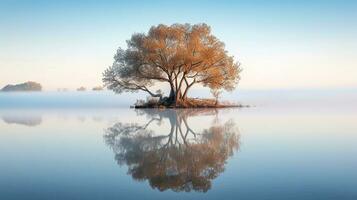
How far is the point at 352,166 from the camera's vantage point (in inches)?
463

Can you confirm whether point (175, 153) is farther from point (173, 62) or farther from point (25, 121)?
point (173, 62)

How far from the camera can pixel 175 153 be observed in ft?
45.9

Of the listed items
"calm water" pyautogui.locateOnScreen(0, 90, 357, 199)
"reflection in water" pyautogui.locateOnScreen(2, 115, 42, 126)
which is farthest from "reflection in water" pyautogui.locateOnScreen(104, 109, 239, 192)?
"reflection in water" pyautogui.locateOnScreen(2, 115, 42, 126)

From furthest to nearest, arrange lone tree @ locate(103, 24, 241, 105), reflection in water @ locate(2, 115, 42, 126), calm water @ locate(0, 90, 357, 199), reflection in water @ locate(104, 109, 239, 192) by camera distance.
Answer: lone tree @ locate(103, 24, 241, 105) < reflection in water @ locate(2, 115, 42, 126) < reflection in water @ locate(104, 109, 239, 192) < calm water @ locate(0, 90, 357, 199)

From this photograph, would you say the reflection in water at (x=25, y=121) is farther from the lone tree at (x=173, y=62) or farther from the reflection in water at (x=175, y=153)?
the lone tree at (x=173, y=62)

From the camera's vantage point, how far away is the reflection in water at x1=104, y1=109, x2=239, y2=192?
397 inches

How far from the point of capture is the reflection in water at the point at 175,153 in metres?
10.1

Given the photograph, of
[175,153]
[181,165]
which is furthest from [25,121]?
[181,165]

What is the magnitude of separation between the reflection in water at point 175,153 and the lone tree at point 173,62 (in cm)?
2064

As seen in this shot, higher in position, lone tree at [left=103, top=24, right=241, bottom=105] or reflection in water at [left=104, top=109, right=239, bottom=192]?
lone tree at [left=103, top=24, right=241, bottom=105]

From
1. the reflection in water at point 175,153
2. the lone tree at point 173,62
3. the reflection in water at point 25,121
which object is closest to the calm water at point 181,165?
the reflection in water at point 175,153

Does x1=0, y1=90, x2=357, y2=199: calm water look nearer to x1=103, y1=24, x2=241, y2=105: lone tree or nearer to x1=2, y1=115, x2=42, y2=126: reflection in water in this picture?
x1=2, y1=115, x2=42, y2=126: reflection in water

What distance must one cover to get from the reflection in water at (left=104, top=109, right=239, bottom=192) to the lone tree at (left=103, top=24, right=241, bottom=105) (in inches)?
813

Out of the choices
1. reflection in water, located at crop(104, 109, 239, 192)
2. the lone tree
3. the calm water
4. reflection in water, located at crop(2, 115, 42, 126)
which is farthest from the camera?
the lone tree
